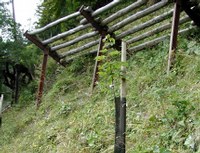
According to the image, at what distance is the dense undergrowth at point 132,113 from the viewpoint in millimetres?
3129

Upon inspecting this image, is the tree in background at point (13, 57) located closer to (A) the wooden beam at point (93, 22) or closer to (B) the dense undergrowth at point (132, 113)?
(B) the dense undergrowth at point (132, 113)

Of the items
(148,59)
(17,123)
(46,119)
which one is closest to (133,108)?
(148,59)

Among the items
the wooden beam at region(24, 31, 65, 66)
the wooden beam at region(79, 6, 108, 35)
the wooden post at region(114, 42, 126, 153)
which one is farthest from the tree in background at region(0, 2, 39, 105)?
the wooden post at region(114, 42, 126, 153)

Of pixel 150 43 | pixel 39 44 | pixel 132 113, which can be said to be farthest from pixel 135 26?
pixel 132 113

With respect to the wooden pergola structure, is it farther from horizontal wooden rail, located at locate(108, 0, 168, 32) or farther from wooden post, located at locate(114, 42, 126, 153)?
wooden post, located at locate(114, 42, 126, 153)

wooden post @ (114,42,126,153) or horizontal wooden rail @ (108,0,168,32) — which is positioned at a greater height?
horizontal wooden rail @ (108,0,168,32)

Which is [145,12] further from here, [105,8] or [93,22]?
[93,22]

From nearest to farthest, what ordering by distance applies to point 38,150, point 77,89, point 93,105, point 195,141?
1. point 195,141
2. point 38,150
3. point 93,105
4. point 77,89

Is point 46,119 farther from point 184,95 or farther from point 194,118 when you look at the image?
point 194,118

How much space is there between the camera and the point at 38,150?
17.6ft

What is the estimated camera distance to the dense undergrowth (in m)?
3.13

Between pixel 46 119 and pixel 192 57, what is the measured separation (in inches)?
128

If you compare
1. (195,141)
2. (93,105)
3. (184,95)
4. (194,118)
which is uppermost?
(93,105)

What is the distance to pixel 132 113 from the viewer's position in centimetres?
436
